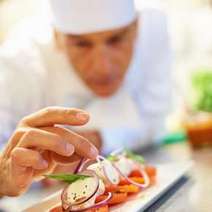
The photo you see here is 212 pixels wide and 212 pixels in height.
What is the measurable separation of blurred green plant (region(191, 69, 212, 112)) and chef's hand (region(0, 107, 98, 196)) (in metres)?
0.70

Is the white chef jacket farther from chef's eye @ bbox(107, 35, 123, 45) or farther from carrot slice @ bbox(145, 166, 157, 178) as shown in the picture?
carrot slice @ bbox(145, 166, 157, 178)

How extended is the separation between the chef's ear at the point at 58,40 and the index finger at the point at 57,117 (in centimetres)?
43

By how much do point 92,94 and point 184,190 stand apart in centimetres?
45

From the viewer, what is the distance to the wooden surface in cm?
71

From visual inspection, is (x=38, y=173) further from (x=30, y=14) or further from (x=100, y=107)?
(x=30, y=14)

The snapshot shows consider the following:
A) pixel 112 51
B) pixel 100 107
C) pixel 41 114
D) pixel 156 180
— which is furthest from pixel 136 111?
pixel 41 114

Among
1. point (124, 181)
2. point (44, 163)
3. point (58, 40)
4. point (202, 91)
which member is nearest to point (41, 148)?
point (44, 163)

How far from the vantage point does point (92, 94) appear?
1.20 m

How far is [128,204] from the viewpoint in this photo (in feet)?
2.16

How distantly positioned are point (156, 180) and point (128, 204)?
14 cm

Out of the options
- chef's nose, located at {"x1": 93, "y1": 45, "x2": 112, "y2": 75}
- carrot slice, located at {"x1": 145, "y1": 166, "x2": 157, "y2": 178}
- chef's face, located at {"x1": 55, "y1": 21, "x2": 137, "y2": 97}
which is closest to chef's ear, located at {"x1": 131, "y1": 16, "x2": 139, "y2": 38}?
chef's face, located at {"x1": 55, "y1": 21, "x2": 137, "y2": 97}

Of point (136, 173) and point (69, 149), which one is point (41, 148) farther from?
point (136, 173)

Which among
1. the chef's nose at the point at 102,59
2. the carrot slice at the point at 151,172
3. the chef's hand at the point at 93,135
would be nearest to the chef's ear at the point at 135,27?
the chef's nose at the point at 102,59

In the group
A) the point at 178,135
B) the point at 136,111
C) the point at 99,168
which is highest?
the point at 99,168
